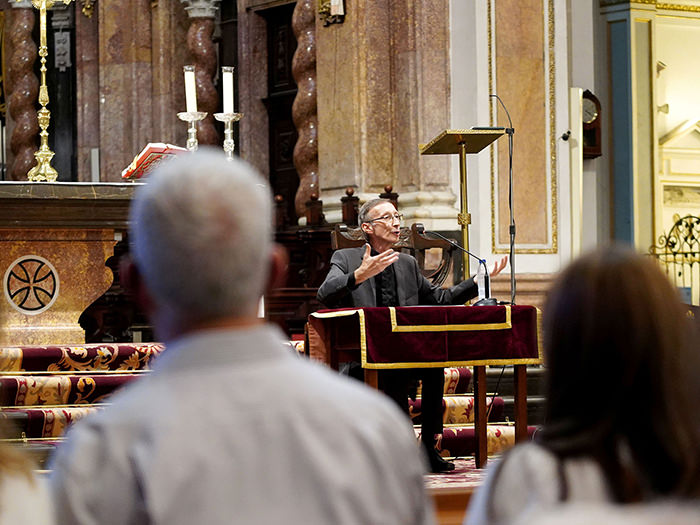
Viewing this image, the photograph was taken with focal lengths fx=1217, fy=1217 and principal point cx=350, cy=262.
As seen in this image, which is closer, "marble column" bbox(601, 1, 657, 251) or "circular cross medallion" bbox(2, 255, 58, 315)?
"circular cross medallion" bbox(2, 255, 58, 315)

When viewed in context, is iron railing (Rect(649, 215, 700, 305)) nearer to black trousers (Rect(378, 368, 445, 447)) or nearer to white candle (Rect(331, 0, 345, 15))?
white candle (Rect(331, 0, 345, 15))

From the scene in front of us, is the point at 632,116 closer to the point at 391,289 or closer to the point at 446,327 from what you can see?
the point at 391,289

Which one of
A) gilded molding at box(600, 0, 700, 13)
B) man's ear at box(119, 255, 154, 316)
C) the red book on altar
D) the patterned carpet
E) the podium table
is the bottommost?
the patterned carpet

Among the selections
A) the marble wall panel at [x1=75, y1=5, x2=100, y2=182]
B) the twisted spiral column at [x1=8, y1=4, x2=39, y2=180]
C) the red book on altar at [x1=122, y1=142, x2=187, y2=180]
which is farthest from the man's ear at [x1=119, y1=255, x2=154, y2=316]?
the twisted spiral column at [x1=8, y1=4, x2=39, y2=180]

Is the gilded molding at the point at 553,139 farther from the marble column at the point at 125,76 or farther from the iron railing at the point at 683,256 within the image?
the marble column at the point at 125,76

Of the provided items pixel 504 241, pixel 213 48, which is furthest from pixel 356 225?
pixel 213 48

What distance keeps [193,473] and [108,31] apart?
11094 mm

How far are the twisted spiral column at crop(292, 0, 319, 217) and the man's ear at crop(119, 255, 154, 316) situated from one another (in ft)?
29.0

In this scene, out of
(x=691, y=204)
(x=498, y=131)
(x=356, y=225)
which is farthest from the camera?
(x=691, y=204)

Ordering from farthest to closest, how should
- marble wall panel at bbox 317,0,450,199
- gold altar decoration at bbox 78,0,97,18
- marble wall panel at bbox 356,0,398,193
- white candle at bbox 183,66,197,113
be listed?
gold altar decoration at bbox 78,0,97,18
marble wall panel at bbox 356,0,398,193
marble wall panel at bbox 317,0,450,199
white candle at bbox 183,66,197,113

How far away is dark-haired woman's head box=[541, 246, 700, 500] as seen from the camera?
151 cm

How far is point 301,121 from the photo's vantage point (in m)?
10.5

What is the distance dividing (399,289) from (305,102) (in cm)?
453

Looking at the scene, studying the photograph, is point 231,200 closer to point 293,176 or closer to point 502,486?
point 502,486
